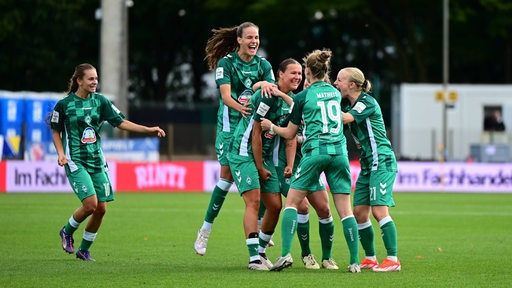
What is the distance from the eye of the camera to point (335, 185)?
12.2m

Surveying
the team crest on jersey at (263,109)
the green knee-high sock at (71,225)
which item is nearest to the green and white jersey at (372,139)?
the team crest on jersey at (263,109)

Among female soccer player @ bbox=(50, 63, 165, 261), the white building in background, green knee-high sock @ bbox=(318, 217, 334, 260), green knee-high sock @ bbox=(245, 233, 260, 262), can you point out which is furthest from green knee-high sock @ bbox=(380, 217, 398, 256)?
the white building in background

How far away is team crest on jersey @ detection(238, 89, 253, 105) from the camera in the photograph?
13156mm

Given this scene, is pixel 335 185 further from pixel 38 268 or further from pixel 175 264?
pixel 38 268

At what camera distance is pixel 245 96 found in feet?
43.2

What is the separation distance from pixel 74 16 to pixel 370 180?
159ft

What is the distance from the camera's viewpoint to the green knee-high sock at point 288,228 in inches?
475

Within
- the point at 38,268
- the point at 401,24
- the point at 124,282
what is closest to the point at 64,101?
the point at 38,268

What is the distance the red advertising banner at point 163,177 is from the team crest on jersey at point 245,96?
712 inches

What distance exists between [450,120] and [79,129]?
34.1m

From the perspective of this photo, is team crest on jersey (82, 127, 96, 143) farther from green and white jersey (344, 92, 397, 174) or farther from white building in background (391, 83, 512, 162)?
white building in background (391, 83, 512, 162)

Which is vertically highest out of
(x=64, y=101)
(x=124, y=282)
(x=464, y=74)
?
(x=464, y=74)

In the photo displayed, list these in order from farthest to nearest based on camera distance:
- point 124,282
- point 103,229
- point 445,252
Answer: point 103,229
point 445,252
point 124,282

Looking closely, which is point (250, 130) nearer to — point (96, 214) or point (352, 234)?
point (352, 234)
